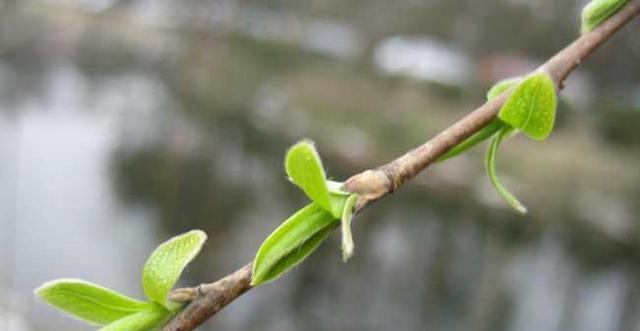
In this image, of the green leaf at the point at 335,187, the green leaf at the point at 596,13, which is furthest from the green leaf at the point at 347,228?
the green leaf at the point at 596,13

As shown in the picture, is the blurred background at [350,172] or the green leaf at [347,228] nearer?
the green leaf at [347,228]

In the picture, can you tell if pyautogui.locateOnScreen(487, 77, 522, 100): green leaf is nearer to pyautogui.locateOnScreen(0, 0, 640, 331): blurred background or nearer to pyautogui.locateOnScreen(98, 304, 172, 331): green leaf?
pyautogui.locateOnScreen(98, 304, 172, 331): green leaf

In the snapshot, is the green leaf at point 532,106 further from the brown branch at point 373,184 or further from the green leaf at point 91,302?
the green leaf at point 91,302

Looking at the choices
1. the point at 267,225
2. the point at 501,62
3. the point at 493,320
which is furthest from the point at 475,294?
the point at 501,62

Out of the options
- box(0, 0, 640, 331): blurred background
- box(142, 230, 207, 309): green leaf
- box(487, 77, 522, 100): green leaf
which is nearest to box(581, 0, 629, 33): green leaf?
box(487, 77, 522, 100): green leaf

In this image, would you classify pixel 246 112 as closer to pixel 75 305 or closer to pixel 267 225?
pixel 267 225

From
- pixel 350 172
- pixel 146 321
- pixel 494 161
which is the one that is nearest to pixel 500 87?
pixel 494 161
